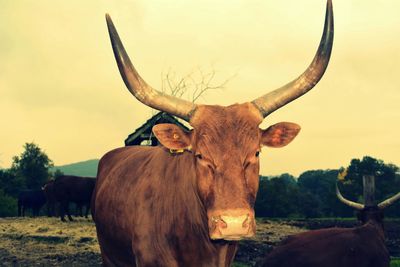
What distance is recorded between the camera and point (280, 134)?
4551 millimetres

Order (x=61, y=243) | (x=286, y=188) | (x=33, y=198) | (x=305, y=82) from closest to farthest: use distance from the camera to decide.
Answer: (x=305, y=82)
(x=61, y=243)
(x=33, y=198)
(x=286, y=188)

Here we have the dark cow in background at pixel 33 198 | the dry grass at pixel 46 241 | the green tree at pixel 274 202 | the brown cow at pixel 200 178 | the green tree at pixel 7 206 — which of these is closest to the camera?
the brown cow at pixel 200 178

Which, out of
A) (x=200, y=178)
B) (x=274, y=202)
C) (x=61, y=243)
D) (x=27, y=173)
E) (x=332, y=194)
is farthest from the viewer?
(x=27, y=173)

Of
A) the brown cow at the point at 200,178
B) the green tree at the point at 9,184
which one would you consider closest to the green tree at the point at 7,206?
the green tree at the point at 9,184

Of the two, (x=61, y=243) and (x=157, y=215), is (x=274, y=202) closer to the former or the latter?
(x=61, y=243)

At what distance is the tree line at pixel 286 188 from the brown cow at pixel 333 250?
27.1m

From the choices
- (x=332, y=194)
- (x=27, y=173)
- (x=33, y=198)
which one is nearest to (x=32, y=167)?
(x=27, y=173)

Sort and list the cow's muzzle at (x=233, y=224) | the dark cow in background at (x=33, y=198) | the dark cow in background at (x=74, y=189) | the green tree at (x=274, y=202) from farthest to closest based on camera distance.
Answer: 1. the green tree at (x=274, y=202)
2. the dark cow in background at (x=33, y=198)
3. the dark cow in background at (x=74, y=189)
4. the cow's muzzle at (x=233, y=224)

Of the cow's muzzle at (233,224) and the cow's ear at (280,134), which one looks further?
the cow's ear at (280,134)

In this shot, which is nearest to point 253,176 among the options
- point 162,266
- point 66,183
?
point 162,266

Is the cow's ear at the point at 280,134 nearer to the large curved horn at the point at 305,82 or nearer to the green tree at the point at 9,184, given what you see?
the large curved horn at the point at 305,82

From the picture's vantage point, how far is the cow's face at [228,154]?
3760 millimetres

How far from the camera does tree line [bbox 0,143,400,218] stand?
143ft

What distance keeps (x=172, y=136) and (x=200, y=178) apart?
438mm
